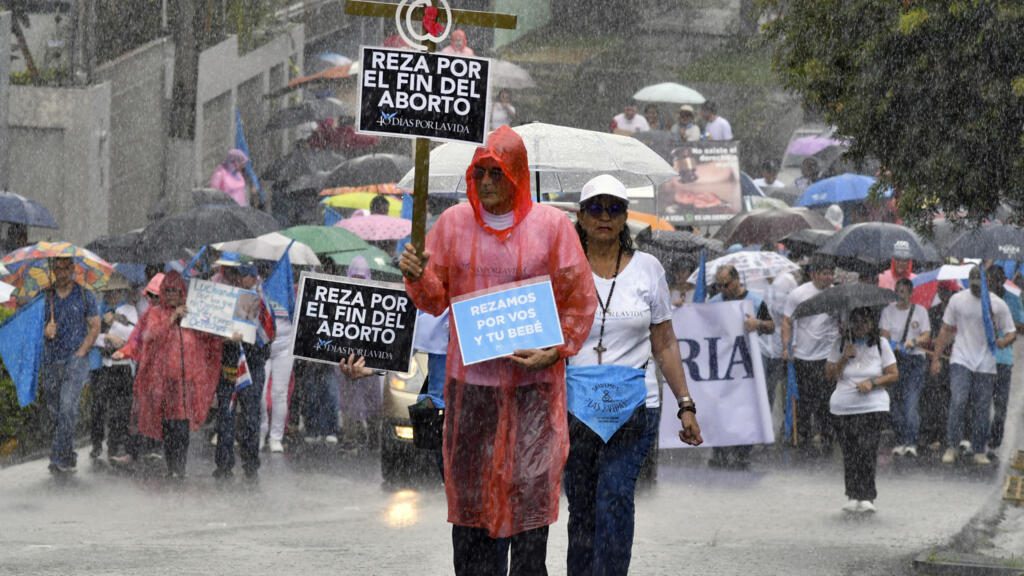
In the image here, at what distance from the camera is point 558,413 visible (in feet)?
21.9

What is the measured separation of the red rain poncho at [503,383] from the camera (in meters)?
6.58

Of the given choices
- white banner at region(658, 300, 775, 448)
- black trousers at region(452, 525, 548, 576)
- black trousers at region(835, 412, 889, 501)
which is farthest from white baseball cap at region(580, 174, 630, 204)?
white banner at region(658, 300, 775, 448)

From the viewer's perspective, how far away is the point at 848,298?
14148mm

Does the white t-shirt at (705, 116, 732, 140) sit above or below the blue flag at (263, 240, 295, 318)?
above

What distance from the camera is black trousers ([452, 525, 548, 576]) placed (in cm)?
668

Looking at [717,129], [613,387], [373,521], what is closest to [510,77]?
[717,129]

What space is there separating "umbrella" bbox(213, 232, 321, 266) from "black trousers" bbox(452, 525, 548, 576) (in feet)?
32.0

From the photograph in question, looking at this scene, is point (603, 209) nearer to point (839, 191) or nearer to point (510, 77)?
point (839, 191)

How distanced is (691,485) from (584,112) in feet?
63.7

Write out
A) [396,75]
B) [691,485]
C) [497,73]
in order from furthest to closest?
[497,73], [691,485], [396,75]

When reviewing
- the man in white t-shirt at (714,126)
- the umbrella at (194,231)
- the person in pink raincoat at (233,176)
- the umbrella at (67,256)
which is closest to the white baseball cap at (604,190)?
the umbrella at (67,256)

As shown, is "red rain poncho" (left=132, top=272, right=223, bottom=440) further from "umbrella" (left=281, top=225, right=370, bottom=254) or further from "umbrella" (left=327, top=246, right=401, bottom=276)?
"umbrella" (left=327, top=246, right=401, bottom=276)

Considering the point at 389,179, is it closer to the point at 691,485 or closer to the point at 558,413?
the point at 691,485

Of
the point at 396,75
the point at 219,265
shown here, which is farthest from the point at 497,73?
the point at 396,75
